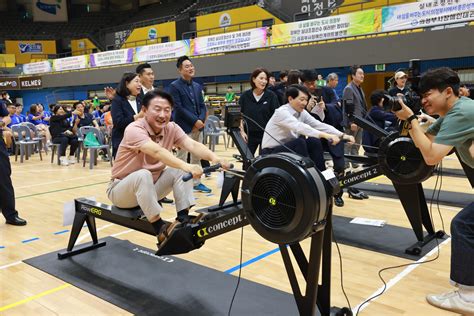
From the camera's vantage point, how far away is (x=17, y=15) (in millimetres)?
27672

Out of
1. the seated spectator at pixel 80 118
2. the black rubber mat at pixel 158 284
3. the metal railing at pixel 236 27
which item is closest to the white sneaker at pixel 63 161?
the seated spectator at pixel 80 118

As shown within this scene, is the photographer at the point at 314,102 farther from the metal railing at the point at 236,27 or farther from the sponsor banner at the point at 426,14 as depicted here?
the metal railing at the point at 236,27

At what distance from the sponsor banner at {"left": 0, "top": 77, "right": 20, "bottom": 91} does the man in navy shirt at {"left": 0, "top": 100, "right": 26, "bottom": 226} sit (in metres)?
20.8

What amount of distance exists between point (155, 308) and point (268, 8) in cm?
1523

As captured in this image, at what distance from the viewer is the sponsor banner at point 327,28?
35.7 ft

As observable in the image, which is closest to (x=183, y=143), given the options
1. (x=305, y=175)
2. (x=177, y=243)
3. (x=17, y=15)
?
(x=177, y=243)

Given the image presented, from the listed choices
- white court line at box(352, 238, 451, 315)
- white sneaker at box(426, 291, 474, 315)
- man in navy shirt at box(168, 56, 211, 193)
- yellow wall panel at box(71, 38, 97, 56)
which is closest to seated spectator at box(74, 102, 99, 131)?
man in navy shirt at box(168, 56, 211, 193)

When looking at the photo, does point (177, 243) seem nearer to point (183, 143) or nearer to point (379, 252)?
point (183, 143)

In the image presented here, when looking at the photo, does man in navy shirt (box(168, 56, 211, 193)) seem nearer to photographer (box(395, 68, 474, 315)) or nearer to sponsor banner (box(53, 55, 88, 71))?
photographer (box(395, 68, 474, 315))

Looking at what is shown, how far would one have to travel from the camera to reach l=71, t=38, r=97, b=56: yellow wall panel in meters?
25.2

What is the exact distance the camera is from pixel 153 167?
2811 millimetres

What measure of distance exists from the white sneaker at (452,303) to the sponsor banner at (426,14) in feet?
29.6

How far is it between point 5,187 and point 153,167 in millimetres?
2024

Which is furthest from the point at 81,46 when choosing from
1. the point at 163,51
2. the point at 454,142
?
the point at 454,142
